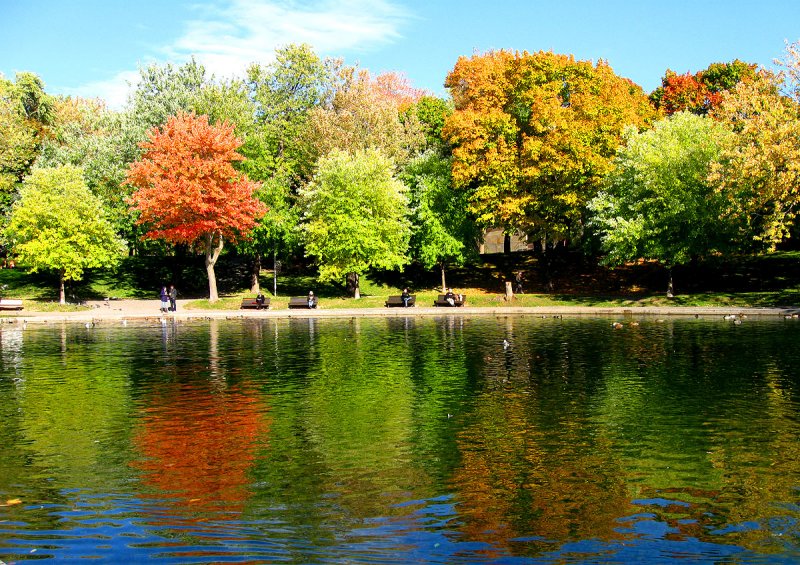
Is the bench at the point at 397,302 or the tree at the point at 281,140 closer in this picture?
the bench at the point at 397,302

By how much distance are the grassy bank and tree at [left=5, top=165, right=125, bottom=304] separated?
331 cm

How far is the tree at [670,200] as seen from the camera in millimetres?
49594

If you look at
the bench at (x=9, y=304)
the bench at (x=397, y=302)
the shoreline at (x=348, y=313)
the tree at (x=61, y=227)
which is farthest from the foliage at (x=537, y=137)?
the bench at (x=9, y=304)

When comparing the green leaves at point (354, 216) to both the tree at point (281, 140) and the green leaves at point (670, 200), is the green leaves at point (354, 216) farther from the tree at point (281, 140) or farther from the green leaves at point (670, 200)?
the green leaves at point (670, 200)

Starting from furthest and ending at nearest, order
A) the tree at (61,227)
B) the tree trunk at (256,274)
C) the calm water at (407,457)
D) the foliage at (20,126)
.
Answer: the foliage at (20,126) < the tree trunk at (256,274) < the tree at (61,227) < the calm water at (407,457)

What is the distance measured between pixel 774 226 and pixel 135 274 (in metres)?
51.1

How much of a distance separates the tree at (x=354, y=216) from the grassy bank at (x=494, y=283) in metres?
3.12

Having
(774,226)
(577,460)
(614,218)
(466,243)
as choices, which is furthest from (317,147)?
(577,460)

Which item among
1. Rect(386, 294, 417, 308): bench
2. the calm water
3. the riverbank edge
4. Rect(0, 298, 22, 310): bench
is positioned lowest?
the calm water

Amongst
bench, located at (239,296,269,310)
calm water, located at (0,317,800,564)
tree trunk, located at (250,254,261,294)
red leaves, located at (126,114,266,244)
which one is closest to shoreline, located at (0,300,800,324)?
bench, located at (239,296,269,310)

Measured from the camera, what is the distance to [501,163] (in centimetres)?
5791

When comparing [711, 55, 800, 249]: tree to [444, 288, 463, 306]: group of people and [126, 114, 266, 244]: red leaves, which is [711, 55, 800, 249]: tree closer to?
[444, 288, 463, 306]: group of people

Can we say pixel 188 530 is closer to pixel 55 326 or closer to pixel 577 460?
pixel 577 460

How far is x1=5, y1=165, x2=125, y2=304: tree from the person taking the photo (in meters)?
55.5
